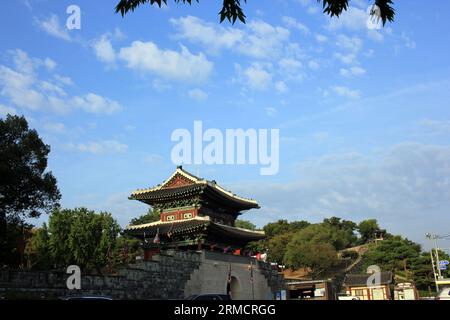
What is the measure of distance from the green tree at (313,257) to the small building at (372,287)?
25.4 m

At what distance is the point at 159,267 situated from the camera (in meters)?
30.9

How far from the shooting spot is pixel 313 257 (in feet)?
232

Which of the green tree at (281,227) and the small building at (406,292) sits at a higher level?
the green tree at (281,227)

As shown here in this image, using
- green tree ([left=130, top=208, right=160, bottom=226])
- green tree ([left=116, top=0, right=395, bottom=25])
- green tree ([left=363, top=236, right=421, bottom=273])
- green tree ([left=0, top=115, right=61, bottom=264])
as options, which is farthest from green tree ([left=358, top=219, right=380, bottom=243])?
green tree ([left=116, top=0, right=395, bottom=25])

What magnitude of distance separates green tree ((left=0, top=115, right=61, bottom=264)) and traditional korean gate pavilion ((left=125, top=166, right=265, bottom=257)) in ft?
36.3

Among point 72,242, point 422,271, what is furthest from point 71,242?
point 422,271

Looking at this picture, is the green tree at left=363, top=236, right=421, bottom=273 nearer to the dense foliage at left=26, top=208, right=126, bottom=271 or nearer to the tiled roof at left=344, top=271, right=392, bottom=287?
the tiled roof at left=344, top=271, right=392, bottom=287

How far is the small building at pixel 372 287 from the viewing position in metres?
42.6

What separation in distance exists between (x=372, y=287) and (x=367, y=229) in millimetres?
66474

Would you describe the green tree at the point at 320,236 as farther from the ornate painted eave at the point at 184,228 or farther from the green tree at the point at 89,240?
the green tree at the point at 89,240

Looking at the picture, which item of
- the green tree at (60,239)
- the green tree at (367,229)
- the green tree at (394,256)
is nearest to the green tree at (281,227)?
the green tree at (367,229)

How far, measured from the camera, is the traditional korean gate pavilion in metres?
36.9
